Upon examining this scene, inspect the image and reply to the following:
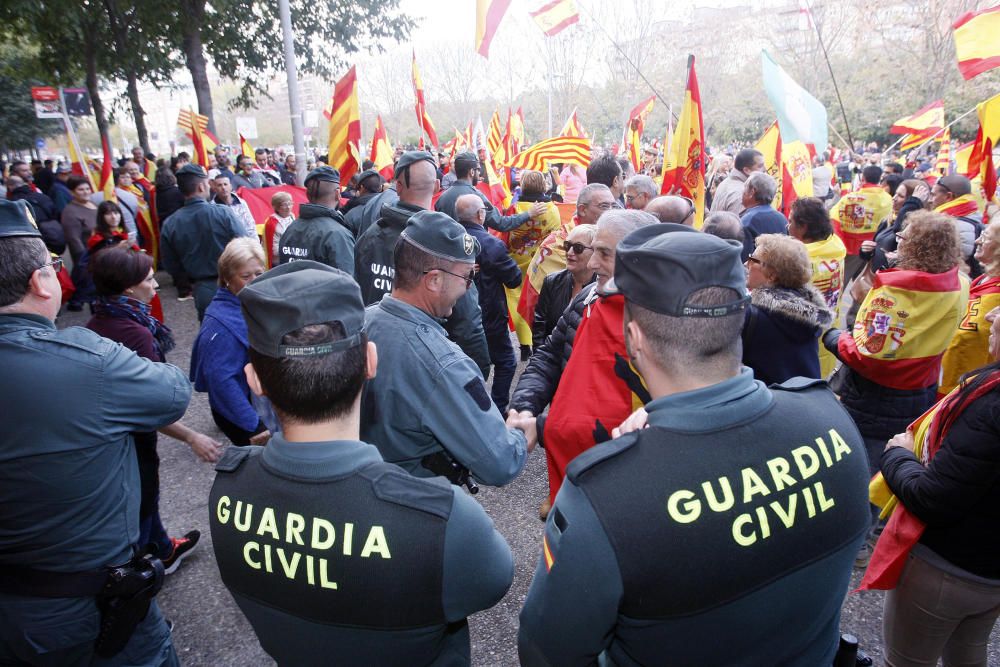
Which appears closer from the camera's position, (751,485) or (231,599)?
(751,485)

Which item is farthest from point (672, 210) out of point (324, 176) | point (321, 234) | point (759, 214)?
point (324, 176)

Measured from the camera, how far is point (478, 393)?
7.36 feet

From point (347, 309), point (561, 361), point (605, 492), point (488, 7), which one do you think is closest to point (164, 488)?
point (561, 361)

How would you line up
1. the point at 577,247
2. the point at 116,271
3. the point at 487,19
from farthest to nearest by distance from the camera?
1. the point at 487,19
2. the point at 577,247
3. the point at 116,271

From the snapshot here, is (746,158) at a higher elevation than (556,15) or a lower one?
lower

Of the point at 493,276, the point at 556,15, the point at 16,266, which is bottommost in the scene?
the point at 493,276

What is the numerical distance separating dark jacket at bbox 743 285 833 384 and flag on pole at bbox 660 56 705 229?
2.70m

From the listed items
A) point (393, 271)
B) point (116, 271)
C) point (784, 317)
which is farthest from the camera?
point (393, 271)

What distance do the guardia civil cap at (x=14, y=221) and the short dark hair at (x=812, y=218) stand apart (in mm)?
4527

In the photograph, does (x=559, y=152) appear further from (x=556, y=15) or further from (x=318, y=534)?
(x=318, y=534)

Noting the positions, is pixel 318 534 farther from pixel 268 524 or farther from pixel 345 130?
pixel 345 130

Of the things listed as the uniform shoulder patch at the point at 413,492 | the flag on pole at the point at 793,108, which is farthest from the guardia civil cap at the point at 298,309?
the flag on pole at the point at 793,108

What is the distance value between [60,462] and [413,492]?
54.4 inches

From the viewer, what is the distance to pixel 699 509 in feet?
4.17
